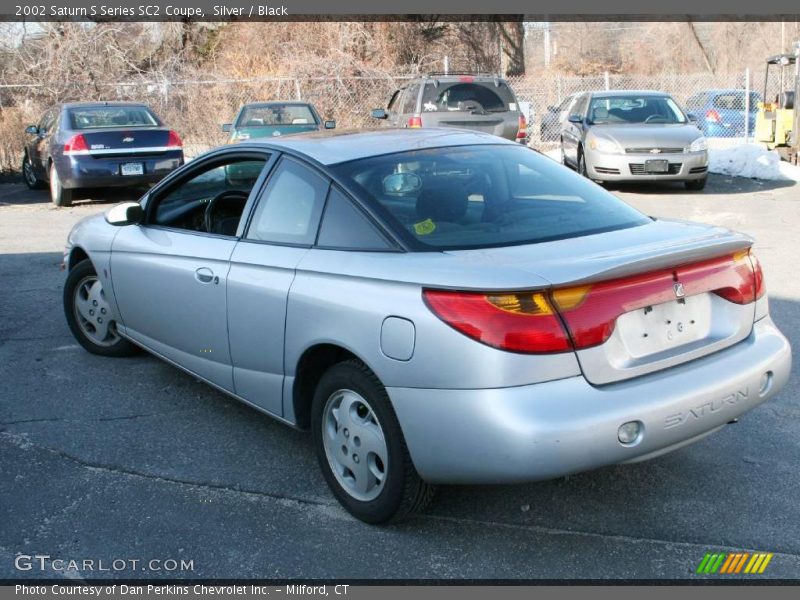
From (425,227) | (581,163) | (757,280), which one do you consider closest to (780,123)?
(581,163)

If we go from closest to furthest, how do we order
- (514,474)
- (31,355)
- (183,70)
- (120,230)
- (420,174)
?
(514,474)
(420,174)
(120,230)
(31,355)
(183,70)

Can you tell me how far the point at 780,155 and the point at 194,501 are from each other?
16.8 metres

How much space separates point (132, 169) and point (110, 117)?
130cm

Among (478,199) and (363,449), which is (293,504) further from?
(478,199)

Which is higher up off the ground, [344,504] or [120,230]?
[120,230]

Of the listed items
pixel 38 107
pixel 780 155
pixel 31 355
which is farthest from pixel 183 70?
pixel 31 355

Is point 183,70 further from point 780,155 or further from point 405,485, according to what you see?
point 405,485

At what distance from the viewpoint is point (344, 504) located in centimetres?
373

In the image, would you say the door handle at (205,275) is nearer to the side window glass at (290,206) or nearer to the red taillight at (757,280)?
the side window glass at (290,206)

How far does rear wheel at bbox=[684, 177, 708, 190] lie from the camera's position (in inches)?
558

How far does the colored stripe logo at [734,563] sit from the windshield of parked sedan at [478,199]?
4.48 feet

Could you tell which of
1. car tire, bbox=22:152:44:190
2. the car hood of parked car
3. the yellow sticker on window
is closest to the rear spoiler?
Result: the yellow sticker on window

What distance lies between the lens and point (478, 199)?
3.92 metres

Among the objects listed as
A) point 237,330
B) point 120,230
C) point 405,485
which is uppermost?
point 120,230
